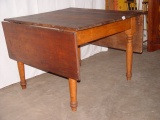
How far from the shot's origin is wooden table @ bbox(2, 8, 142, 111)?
1.22 meters

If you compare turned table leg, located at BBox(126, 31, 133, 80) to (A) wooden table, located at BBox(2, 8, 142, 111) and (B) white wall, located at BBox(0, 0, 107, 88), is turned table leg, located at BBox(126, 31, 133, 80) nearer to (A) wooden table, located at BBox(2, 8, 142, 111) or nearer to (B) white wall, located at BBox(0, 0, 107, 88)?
(A) wooden table, located at BBox(2, 8, 142, 111)

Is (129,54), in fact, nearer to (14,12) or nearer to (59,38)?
(59,38)

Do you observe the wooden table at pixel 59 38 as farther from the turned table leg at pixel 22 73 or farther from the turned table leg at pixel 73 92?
the turned table leg at pixel 22 73

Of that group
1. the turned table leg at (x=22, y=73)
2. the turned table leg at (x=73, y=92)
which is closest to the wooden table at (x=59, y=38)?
the turned table leg at (x=73, y=92)

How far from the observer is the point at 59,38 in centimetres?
124

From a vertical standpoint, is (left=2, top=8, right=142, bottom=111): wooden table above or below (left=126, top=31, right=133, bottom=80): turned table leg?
above

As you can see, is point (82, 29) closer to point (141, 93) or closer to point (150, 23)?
point (141, 93)

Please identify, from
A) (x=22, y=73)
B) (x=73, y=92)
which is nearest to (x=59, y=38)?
(x=73, y=92)

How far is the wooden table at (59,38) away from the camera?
1.22 metres

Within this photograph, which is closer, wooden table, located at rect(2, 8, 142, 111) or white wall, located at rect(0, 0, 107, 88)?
wooden table, located at rect(2, 8, 142, 111)

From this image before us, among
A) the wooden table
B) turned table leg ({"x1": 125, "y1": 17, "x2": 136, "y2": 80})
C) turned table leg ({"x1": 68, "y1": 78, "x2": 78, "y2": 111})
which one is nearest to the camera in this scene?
the wooden table

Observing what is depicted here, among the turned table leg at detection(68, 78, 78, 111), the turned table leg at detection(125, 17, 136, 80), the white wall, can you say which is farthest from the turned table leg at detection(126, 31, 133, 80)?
the white wall

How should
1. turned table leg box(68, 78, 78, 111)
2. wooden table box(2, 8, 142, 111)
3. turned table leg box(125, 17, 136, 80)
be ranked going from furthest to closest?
turned table leg box(125, 17, 136, 80) → turned table leg box(68, 78, 78, 111) → wooden table box(2, 8, 142, 111)

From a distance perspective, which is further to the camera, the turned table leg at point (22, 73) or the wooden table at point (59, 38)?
the turned table leg at point (22, 73)
